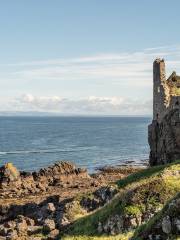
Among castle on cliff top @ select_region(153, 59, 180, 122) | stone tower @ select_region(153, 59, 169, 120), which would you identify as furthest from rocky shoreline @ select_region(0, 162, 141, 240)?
stone tower @ select_region(153, 59, 169, 120)

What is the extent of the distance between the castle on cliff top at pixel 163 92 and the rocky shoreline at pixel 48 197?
13106mm

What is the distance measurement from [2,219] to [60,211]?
43.6ft

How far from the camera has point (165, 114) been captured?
7188 cm

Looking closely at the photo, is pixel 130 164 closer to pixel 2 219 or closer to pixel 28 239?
pixel 2 219

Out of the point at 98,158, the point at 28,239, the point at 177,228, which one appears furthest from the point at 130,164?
the point at 177,228

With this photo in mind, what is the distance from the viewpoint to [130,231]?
33.4m

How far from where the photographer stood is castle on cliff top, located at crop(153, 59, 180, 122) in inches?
2709

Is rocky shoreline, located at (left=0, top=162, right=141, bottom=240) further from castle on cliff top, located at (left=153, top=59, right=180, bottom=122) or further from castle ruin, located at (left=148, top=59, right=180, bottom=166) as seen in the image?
castle on cliff top, located at (left=153, top=59, right=180, bottom=122)

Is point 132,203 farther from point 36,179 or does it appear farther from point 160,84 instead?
point 36,179

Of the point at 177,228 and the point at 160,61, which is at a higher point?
the point at 160,61

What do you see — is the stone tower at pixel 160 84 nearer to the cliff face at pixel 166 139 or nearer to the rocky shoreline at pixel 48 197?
the cliff face at pixel 166 139

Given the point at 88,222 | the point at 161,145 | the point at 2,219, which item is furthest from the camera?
the point at 161,145

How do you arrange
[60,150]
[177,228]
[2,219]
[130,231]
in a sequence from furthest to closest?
[60,150] → [2,219] → [130,231] → [177,228]

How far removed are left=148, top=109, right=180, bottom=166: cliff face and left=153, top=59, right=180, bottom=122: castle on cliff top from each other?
3.61 ft
